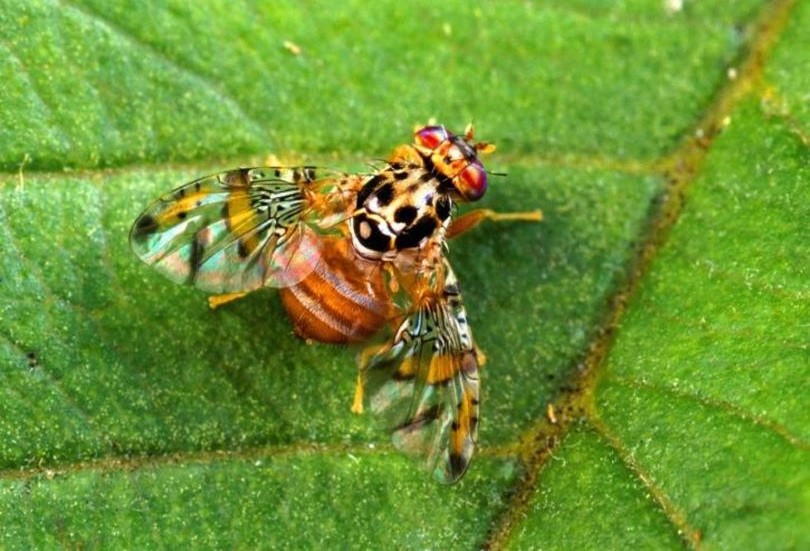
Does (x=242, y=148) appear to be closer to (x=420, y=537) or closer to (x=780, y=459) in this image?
(x=420, y=537)

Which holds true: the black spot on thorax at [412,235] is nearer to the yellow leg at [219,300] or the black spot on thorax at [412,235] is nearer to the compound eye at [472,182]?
the compound eye at [472,182]

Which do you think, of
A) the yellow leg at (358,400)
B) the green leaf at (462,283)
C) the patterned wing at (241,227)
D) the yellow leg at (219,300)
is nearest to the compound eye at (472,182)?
the green leaf at (462,283)

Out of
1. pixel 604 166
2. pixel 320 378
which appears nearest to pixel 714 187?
pixel 604 166

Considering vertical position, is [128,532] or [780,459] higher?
[780,459]

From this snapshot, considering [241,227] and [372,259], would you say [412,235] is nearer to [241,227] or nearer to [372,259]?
[372,259]

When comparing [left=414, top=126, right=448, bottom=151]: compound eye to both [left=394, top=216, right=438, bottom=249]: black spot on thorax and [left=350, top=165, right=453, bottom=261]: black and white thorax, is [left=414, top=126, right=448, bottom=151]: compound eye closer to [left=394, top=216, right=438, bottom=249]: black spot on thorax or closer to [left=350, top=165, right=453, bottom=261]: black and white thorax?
[left=350, top=165, right=453, bottom=261]: black and white thorax

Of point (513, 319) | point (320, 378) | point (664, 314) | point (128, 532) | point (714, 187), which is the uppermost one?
point (714, 187)

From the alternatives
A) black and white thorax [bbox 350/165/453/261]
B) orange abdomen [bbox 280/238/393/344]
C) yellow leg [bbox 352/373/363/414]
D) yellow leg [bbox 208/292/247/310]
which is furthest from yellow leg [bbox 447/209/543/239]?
yellow leg [bbox 208/292/247/310]

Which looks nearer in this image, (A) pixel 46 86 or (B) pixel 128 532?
(B) pixel 128 532
